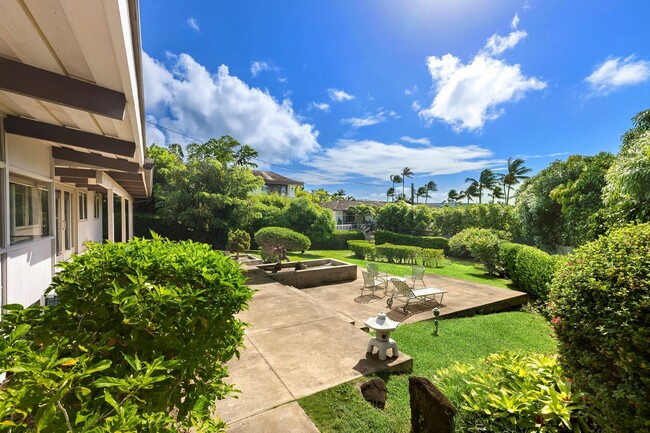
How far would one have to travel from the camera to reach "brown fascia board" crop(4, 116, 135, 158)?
10.9 ft

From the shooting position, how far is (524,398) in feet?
7.56

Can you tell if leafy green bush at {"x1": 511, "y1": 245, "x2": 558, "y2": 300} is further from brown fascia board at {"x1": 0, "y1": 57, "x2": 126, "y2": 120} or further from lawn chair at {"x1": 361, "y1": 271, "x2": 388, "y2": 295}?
brown fascia board at {"x1": 0, "y1": 57, "x2": 126, "y2": 120}

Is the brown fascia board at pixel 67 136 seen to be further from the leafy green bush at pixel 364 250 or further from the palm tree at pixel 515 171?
the palm tree at pixel 515 171

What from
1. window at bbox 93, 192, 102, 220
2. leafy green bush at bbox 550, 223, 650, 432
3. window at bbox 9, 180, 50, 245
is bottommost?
leafy green bush at bbox 550, 223, 650, 432

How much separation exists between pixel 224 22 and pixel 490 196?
2128 inches

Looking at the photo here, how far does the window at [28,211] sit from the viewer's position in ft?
11.7

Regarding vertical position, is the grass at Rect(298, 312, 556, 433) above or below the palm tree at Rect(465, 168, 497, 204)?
below

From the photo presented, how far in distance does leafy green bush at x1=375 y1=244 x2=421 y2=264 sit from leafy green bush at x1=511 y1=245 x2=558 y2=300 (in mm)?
6211

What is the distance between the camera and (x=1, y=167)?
3.11m

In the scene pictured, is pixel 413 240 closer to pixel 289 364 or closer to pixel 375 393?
pixel 289 364

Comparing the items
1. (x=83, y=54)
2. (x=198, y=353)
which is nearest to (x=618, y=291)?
(x=198, y=353)

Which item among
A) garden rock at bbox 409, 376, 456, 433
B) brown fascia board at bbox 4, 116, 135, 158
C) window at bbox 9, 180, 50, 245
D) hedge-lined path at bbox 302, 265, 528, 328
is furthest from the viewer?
hedge-lined path at bbox 302, 265, 528, 328

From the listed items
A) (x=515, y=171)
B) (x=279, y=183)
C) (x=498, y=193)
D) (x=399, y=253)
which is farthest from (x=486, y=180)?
(x=399, y=253)

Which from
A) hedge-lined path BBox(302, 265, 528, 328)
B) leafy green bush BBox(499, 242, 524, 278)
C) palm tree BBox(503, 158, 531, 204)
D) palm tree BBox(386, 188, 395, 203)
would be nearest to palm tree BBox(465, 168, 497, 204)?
palm tree BBox(503, 158, 531, 204)
